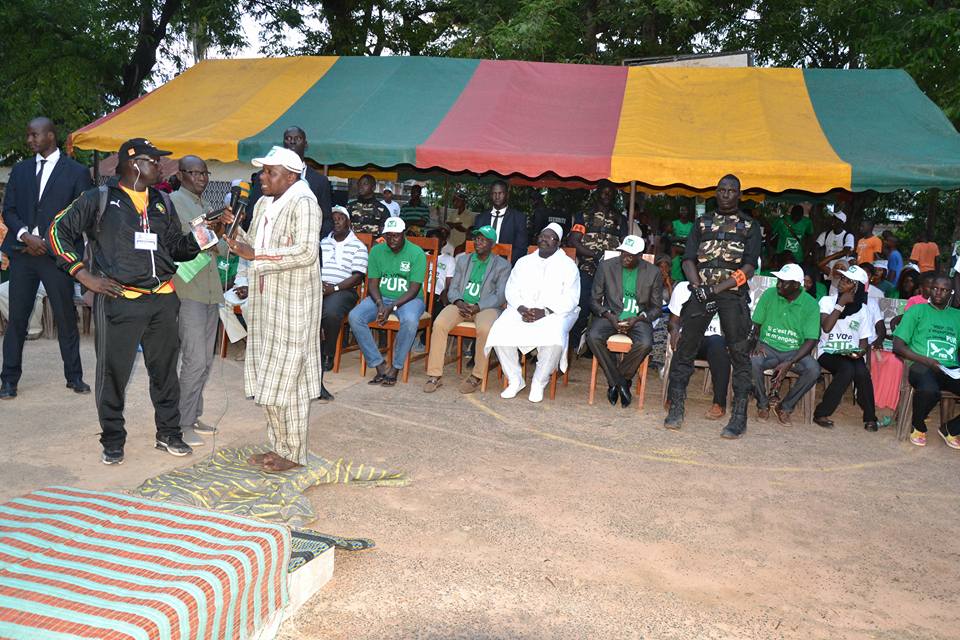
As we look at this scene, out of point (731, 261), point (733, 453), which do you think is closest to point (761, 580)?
point (733, 453)

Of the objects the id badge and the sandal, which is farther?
the sandal

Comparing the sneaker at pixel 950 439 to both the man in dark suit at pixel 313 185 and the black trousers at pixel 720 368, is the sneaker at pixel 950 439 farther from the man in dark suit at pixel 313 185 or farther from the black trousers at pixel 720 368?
the man in dark suit at pixel 313 185

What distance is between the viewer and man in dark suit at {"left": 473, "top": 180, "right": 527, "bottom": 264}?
8.29 meters

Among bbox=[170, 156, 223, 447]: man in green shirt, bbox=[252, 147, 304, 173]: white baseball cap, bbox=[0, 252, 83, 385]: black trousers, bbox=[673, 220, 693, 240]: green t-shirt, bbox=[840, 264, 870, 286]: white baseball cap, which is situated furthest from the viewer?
bbox=[673, 220, 693, 240]: green t-shirt

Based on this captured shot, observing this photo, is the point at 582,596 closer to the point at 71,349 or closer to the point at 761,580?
the point at 761,580

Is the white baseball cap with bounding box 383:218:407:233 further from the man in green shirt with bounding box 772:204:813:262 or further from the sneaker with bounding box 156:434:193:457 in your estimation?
the man in green shirt with bounding box 772:204:813:262

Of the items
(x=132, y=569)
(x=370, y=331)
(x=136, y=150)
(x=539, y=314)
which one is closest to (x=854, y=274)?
(x=539, y=314)

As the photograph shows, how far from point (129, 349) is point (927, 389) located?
5402 millimetres

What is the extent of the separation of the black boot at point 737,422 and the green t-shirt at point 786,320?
0.80 meters

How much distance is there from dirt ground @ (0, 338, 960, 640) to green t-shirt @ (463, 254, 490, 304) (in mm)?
1074

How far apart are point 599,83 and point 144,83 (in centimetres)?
1170

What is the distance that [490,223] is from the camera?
27.4 ft

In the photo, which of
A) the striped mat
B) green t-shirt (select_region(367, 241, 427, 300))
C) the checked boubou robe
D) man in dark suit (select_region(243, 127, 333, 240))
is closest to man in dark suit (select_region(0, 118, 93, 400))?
man in dark suit (select_region(243, 127, 333, 240))

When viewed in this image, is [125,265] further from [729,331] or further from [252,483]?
[729,331]
